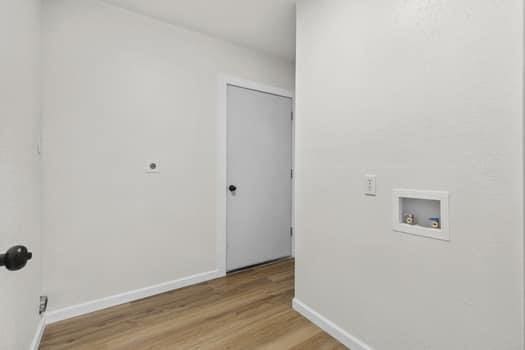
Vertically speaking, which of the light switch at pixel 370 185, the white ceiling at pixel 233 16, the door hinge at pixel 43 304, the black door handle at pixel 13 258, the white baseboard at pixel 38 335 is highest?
the white ceiling at pixel 233 16

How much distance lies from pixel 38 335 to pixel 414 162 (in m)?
2.49

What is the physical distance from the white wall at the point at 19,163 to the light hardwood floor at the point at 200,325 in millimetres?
337

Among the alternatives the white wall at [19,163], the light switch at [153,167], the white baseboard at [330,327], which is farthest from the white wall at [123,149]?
the white baseboard at [330,327]

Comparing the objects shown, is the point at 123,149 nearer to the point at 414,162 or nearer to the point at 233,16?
the point at 233,16

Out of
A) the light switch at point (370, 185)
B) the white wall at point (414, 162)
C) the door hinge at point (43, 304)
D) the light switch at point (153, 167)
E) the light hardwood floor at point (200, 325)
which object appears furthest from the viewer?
the light switch at point (153, 167)

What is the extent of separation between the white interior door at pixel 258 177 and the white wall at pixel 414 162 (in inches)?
39.5

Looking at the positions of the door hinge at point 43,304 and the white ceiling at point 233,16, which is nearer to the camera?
the door hinge at point 43,304

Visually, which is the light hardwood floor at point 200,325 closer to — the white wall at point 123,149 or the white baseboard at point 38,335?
the white baseboard at point 38,335

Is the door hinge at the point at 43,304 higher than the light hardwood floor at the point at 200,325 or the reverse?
higher

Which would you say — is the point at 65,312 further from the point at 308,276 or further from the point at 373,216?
the point at 373,216

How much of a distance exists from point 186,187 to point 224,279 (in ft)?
3.36

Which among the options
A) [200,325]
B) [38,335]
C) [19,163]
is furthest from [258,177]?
[38,335]

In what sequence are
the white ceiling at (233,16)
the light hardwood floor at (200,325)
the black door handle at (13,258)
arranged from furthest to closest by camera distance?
1. the white ceiling at (233,16)
2. the light hardwood floor at (200,325)
3. the black door handle at (13,258)

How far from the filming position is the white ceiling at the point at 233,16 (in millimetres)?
2111
